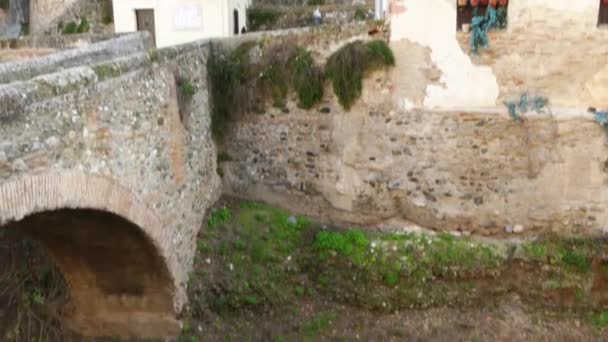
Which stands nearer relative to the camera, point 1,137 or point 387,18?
point 1,137

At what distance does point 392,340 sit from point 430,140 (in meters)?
2.73

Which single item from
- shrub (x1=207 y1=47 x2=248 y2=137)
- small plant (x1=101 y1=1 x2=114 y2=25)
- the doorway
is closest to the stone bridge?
shrub (x1=207 y1=47 x2=248 y2=137)

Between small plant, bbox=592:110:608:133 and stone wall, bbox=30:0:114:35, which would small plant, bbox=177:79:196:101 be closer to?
small plant, bbox=592:110:608:133

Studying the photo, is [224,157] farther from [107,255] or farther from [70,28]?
[70,28]

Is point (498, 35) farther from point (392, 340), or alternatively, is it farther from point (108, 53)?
point (108, 53)

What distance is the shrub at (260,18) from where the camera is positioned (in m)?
16.4

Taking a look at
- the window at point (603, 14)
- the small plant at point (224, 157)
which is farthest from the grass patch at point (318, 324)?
the window at point (603, 14)

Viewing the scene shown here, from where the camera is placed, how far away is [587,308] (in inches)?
326

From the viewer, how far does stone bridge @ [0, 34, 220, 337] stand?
5172 mm

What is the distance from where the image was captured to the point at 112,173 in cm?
624

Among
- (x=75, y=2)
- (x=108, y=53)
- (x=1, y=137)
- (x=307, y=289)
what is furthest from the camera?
(x=75, y=2)

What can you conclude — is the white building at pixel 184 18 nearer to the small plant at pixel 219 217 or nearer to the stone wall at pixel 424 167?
the stone wall at pixel 424 167

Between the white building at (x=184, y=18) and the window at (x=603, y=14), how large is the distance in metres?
8.32

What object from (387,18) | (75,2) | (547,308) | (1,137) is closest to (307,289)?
(547,308)
